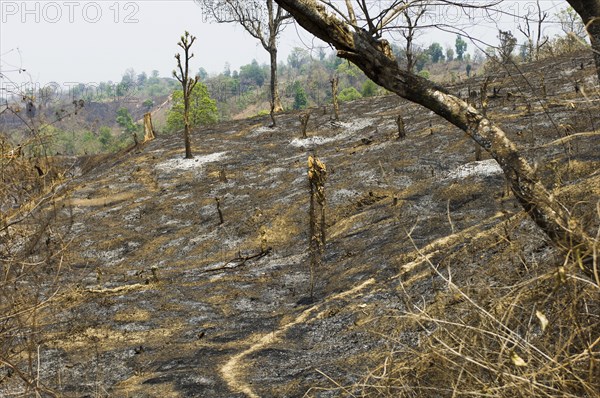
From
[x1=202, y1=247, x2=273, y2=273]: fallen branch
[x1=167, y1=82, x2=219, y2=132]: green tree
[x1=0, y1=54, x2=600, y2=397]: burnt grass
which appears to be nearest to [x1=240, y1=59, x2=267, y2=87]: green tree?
[x1=167, y1=82, x2=219, y2=132]: green tree

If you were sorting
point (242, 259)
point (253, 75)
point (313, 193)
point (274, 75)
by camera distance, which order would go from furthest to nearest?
1. point (253, 75)
2. point (274, 75)
3. point (242, 259)
4. point (313, 193)

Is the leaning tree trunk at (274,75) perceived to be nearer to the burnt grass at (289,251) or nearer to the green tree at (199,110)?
the burnt grass at (289,251)

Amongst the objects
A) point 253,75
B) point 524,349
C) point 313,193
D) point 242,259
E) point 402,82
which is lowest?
point 242,259

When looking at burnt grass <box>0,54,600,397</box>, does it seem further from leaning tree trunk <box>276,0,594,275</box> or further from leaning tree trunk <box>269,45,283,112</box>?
leaning tree trunk <box>269,45,283,112</box>

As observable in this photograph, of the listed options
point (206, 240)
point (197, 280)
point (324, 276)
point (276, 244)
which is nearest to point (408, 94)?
point (324, 276)

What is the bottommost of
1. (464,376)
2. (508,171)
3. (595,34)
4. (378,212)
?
(378,212)

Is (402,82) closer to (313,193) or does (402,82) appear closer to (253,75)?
(313,193)

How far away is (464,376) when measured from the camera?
4.02 metres

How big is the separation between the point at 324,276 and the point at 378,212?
11.0 feet

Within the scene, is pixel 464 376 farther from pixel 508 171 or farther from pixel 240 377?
pixel 240 377

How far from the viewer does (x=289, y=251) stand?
14.9 metres

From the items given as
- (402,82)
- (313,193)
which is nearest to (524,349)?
(402,82)

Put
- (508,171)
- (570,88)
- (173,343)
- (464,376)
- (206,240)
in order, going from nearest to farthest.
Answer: (464,376), (508,171), (173,343), (206,240), (570,88)

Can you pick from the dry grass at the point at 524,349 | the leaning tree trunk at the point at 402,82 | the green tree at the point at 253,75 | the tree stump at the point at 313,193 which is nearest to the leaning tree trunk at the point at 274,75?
the tree stump at the point at 313,193
